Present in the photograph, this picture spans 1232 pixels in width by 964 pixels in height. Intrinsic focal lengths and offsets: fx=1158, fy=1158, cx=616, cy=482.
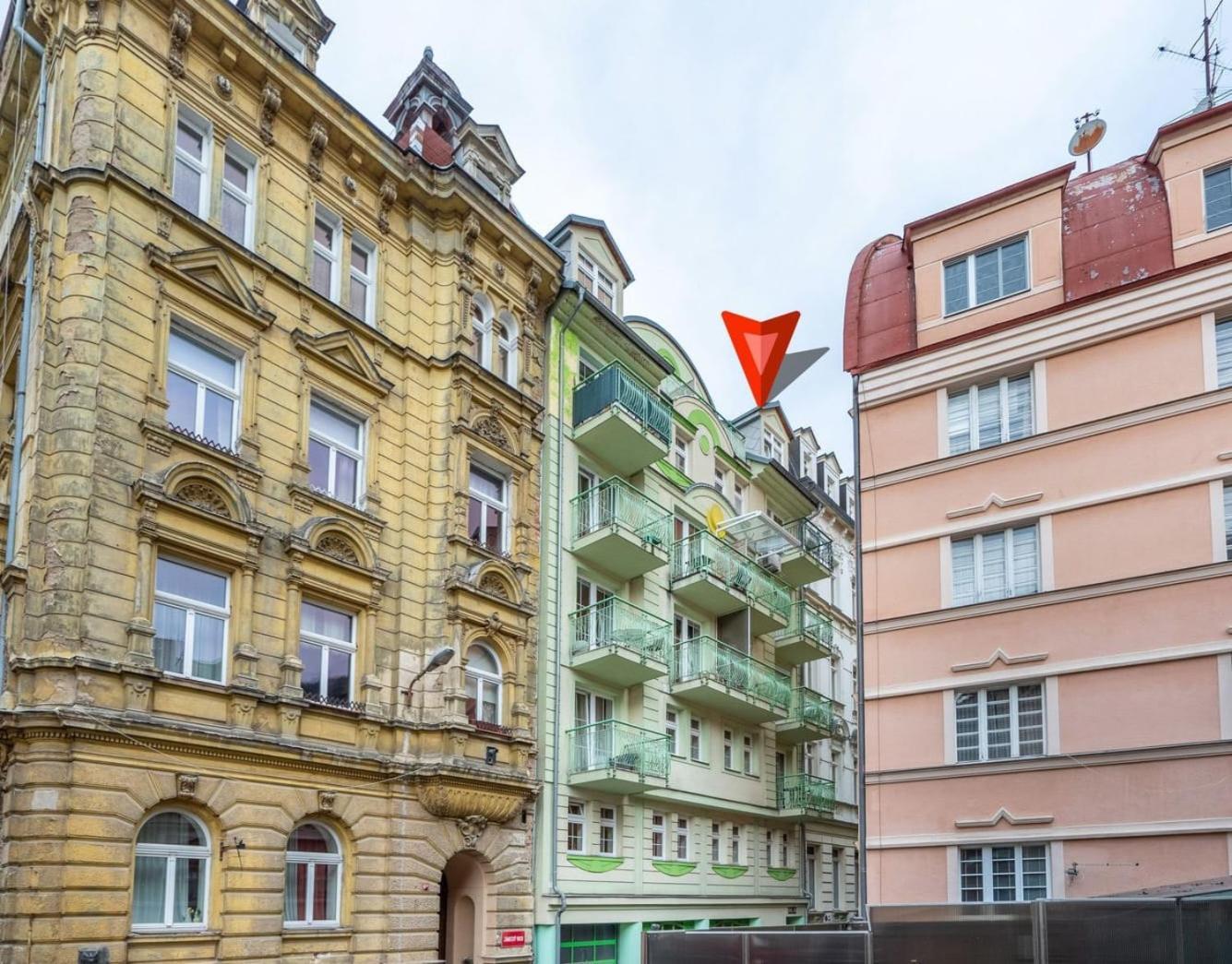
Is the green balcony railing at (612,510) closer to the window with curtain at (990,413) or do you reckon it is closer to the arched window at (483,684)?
the arched window at (483,684)

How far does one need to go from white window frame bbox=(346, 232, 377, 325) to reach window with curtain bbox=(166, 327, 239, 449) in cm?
331

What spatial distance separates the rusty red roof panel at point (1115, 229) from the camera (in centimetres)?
1903

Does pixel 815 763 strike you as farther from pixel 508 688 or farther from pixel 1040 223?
pixel 1040 223

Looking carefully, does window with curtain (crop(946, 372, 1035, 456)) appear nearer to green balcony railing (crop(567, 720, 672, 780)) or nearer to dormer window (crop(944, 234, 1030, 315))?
dormer window (crop(944, 234, 1030, 315))

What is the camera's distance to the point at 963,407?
2067cm

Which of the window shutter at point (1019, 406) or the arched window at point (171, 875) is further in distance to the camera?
the window shutter at point (1019, 406)

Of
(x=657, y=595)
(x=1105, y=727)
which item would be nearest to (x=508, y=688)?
(x=657, y=595)

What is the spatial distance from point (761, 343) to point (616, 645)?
27.4ft

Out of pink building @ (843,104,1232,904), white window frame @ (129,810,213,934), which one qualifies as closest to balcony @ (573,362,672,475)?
pink building @ (843,104,1232,904)

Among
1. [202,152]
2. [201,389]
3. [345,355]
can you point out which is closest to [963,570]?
[345,355]

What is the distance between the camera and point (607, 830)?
24.2 meters

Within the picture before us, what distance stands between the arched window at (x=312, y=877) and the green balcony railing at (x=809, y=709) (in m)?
16.6

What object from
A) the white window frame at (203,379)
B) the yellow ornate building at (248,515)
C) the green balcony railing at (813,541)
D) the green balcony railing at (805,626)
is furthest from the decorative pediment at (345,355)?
the green balcony railing at (813,541)

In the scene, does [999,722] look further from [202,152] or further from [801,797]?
[202,152]
